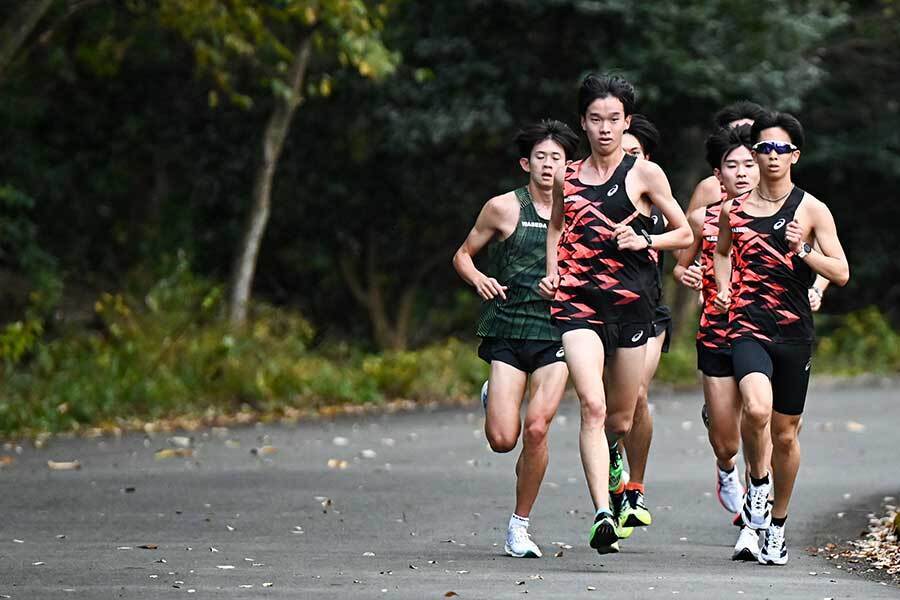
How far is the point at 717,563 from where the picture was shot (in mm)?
9312

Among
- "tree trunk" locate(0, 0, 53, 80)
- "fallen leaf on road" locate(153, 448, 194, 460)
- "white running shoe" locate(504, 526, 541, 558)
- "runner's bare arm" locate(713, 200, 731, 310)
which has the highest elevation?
"tree trunk" locate(0, 0, 53, 80)

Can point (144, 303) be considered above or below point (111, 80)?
below

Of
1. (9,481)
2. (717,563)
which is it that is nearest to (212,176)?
(9,481)

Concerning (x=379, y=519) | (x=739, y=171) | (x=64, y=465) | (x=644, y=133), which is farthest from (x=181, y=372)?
(x=739, y=171)

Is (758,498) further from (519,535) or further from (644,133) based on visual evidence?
(644,133)

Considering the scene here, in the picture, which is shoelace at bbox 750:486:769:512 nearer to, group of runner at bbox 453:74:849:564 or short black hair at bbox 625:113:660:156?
group of runner at bbox 453:74:849:564

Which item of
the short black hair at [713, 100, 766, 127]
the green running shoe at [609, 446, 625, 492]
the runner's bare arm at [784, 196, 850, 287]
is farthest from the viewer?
the short black hair at [713, 100, 766, 127]

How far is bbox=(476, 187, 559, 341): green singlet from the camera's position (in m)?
9.47

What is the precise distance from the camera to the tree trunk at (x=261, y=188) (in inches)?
906

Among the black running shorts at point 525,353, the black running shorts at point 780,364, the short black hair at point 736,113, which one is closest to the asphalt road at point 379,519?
the black running shorts at point 780,364

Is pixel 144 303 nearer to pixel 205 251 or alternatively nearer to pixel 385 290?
pixel 205 251

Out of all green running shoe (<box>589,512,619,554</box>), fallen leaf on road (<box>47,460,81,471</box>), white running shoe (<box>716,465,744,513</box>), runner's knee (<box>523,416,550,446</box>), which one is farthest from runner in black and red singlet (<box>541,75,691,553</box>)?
fallen leaf on road (<box>47,460,81,471</box>)

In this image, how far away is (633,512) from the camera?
10094mm

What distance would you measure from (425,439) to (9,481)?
484 cm
